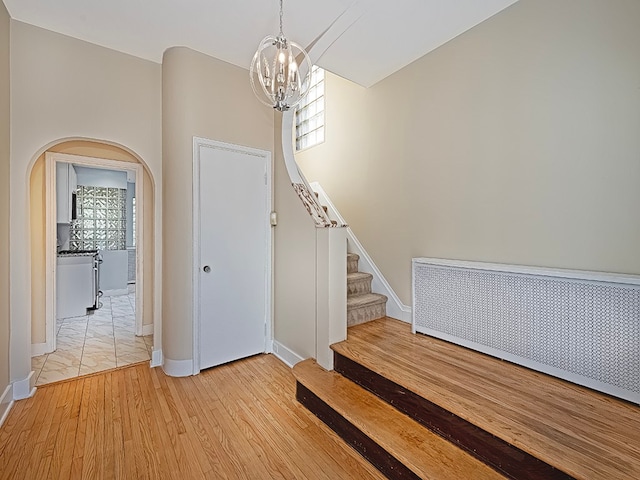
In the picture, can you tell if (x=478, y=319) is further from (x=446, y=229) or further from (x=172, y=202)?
(x=172, y=202)

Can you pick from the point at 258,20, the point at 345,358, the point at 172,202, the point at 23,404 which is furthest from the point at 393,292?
the point at 23,404

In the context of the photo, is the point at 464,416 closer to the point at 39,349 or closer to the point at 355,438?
the point at 355,438

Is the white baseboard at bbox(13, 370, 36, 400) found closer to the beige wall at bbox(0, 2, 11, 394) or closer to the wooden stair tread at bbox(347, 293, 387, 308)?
the beige wall at bbox(0, 2, 11, 394)

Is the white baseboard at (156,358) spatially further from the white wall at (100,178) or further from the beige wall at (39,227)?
the white wall at (100,178)

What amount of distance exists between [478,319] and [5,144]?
3846 mm

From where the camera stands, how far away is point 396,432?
1729 millimetres

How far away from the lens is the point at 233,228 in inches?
→ 116

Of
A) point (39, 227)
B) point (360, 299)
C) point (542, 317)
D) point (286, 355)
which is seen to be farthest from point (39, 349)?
point (542, 317)

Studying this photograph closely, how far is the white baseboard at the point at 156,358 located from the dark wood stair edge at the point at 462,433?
6.37 feet

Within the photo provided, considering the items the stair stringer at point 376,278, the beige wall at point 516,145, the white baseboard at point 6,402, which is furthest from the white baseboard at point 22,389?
the beige wall at point 516,145

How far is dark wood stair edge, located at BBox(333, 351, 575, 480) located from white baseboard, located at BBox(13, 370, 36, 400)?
8.50 ft

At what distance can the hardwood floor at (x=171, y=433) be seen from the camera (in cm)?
167

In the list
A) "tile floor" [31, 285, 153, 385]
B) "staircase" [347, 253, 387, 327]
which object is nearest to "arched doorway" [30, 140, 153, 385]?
"tile floor" [31, 285, 153, 385]

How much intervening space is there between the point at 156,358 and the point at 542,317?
10.8 feet
